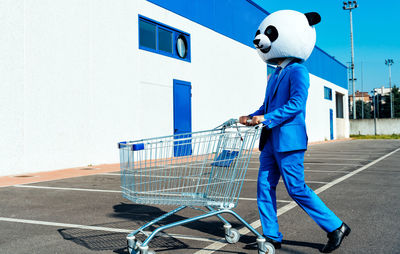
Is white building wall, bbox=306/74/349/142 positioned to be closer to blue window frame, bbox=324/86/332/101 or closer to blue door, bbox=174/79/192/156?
blue window frame, bbox=324/86/332/101

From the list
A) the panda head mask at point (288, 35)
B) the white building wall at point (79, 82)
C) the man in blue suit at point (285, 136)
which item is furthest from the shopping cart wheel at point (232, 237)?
the white building wall at point (79, 82)

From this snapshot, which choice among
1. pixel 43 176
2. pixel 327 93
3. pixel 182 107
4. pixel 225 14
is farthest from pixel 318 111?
pixel 43 176

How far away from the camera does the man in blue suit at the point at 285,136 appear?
119 inches

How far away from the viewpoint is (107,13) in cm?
1152

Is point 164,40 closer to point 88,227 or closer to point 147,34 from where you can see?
point 147,34

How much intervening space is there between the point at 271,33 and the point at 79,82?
27.8 ft

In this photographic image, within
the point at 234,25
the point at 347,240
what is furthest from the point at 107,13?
the point at 347,240

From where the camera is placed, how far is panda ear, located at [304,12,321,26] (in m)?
3.37

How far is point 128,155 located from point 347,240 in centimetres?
217

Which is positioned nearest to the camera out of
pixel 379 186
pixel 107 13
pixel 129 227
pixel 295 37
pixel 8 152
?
pixel 295 37

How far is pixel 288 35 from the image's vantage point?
3250 millimetres

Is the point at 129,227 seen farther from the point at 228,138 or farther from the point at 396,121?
the point at 396,121

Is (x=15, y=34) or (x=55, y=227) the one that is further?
(x=15, y=34)

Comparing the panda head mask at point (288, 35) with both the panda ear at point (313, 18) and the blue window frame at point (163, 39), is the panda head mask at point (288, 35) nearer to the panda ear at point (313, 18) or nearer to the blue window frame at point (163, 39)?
the panda ear at point (313, 18)
